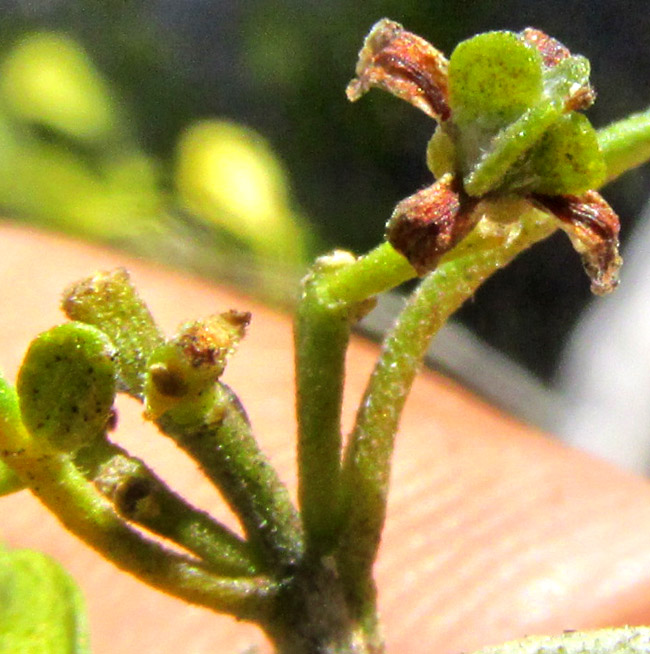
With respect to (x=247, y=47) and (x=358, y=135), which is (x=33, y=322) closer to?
(x=358, y=135)

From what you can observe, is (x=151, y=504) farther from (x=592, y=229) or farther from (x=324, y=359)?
(x=592, y=229)

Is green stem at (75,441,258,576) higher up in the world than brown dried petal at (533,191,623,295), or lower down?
lower down

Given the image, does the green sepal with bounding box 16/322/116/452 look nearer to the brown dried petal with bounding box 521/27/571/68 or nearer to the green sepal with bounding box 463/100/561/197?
the green sepal with bounding box 463/100/561/197

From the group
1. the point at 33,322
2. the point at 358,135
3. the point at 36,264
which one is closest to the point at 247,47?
the point at 358,135

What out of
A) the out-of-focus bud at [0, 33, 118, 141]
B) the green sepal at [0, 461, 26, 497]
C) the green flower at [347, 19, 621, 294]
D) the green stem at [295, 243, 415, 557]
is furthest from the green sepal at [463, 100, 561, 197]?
the out-of-focus bud at [0, 33, 118, 141]

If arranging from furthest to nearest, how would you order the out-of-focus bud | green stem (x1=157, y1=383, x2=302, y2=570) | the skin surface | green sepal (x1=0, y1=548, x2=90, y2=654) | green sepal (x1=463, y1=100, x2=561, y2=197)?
the out-of-focus bud
the skin surface
green sepal (x1=0, y1=548, x2=90, y2=654)
green stem (x1=157, y1=383, x2=302, y2=570)
green sepal (x1=463, y1=100, x2=561, y2=197)

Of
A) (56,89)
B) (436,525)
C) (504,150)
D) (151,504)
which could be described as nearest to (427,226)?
(504,150)

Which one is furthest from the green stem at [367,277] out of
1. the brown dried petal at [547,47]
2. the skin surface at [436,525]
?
the skin surface at [436,525]
